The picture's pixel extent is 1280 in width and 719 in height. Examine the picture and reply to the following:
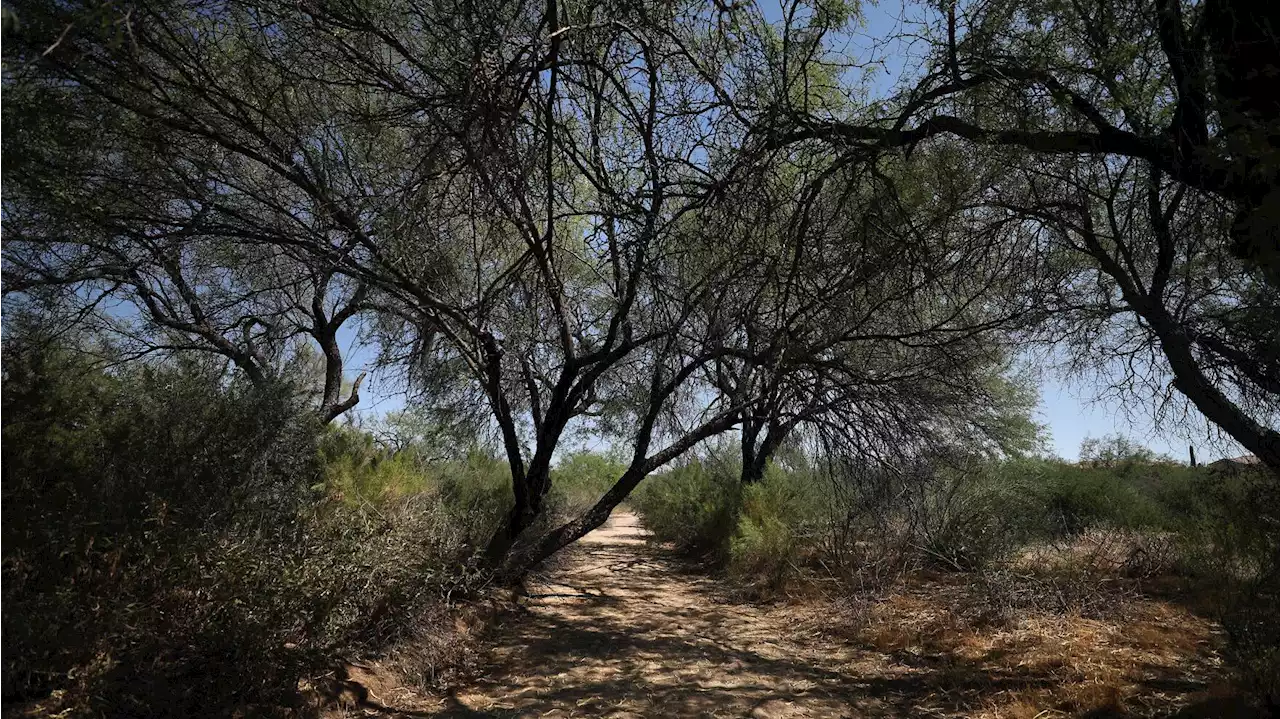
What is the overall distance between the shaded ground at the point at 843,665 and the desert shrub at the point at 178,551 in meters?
1.24

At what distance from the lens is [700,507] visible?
14.5 m

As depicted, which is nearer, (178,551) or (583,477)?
(178,551)

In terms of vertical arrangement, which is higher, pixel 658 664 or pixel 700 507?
pixel 700 507

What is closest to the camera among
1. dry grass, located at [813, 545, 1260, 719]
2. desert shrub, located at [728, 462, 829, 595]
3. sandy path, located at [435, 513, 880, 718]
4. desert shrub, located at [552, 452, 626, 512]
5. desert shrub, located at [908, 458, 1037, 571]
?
dry grass, located at [813, 545, 1260, 719]

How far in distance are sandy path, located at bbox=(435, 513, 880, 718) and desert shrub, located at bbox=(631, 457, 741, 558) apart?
2.98 metres

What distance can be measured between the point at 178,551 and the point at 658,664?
13.5 feet

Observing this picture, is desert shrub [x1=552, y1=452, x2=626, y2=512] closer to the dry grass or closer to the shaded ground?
the shaded ground

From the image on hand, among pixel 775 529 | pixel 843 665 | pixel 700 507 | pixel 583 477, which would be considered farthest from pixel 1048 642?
pixel 583 477

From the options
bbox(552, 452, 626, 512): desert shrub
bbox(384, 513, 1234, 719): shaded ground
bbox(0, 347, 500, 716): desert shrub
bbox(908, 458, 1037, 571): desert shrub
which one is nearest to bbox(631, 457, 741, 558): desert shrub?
bbox(552, 452, 626, 512): desert shrub

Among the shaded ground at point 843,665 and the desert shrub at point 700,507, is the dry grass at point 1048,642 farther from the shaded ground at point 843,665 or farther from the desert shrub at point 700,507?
the desert shrub at point 700,507

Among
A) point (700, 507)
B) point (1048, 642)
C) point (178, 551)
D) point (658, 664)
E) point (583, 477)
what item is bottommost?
point (658, 664)

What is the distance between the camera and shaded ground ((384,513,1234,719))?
4746 mm

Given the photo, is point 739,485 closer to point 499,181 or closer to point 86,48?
point 499,181

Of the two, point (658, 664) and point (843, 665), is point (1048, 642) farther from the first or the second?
point (658, 664)
